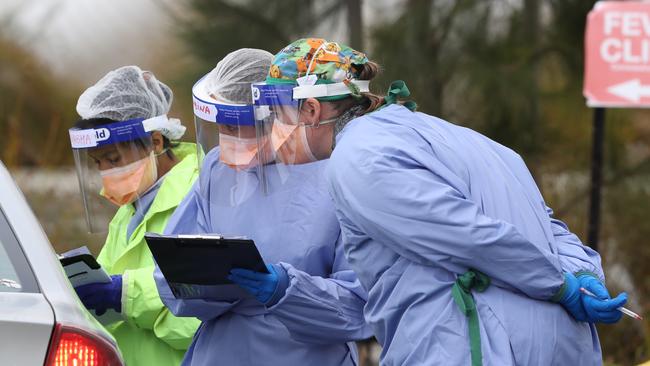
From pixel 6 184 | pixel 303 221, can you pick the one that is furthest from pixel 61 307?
pixel 303 221

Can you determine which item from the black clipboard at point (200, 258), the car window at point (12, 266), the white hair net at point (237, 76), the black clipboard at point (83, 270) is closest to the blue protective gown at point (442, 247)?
the black clipboard at point (200, 258)

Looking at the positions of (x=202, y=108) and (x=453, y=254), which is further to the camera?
(x=202, y=108)

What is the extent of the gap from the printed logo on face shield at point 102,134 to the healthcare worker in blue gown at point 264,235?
1.63 feet

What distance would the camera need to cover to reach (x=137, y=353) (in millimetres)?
3756

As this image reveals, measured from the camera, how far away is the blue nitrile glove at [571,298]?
2738mm

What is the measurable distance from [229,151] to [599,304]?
1179 mm

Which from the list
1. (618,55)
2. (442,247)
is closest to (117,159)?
(442,247)

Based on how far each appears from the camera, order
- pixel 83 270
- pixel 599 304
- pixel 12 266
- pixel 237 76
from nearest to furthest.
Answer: pixel 12 266, pixel 599 304, pixel 237 76, pixel 83 270

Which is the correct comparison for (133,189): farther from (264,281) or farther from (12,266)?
(12,266)

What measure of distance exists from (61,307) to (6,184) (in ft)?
1.26

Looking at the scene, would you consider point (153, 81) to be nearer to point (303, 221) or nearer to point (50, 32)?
point (303, 221)

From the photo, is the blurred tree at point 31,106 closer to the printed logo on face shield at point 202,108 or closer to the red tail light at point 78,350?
the printed logo on face shield at point 202,108

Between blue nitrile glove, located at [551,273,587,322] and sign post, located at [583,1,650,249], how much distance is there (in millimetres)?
3579

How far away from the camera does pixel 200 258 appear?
3.11m
